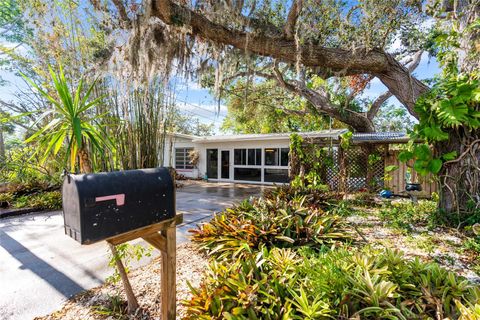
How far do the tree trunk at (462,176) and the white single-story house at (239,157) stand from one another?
509cm

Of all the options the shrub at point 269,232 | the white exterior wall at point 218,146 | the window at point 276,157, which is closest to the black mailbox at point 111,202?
the shrub at point 269,232

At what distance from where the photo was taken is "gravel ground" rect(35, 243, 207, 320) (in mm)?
2008

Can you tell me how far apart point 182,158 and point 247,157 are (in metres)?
4.50

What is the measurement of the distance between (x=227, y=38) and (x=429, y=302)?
4224 millimetres

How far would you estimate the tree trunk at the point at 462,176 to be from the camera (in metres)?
3.81

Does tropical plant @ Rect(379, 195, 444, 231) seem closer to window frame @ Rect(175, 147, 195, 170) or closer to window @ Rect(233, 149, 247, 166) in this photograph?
window @ Rect(233, 149, 247, 166)

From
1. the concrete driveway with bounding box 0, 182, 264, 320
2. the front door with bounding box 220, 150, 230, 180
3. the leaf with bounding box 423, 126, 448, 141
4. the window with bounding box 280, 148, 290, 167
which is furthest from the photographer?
the front door with bounding box 220, 150, 230, 180

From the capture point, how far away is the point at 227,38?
13.4 ft

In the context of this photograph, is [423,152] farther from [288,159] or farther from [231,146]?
[231,146]

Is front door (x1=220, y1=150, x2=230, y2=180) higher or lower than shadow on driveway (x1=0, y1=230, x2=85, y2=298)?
higher

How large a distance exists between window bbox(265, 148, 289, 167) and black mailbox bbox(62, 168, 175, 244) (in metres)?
9.29

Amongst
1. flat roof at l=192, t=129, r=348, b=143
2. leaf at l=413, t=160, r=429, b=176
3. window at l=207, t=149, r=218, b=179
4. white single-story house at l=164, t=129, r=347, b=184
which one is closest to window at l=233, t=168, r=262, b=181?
white single-story house at l=164, t=129, r=347, b=184

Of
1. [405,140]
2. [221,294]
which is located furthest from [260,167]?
[221,294]

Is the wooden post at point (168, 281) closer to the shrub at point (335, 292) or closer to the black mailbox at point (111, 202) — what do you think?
the shrub at point (335, 292)
